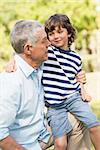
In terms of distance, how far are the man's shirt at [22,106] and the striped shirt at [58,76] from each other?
0.10 m

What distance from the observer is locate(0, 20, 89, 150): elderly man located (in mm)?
2619

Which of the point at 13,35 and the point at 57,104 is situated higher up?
the point at 13,35

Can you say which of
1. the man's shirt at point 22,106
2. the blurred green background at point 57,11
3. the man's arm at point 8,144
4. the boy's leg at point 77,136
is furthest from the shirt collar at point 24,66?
the blurred green background at point 57,11

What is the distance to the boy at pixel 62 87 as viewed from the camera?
120 inches

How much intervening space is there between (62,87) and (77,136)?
380 mm

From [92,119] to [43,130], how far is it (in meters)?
0.40

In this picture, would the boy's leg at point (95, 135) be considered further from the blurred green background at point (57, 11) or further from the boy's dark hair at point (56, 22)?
the blurred green background at point (57, 11)

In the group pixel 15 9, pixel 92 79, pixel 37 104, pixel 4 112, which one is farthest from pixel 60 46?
pixel 15 9

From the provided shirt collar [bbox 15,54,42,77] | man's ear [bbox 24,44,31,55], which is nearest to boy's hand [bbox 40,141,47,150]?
shirt collar [bbox 15,54,42,77]

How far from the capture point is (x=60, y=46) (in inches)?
124

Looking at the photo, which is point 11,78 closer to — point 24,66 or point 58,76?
point 24,66

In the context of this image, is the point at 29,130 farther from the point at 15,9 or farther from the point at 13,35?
the point at 15,9

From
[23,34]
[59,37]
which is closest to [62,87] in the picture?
[59,37]

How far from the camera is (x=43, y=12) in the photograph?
37.4ft
